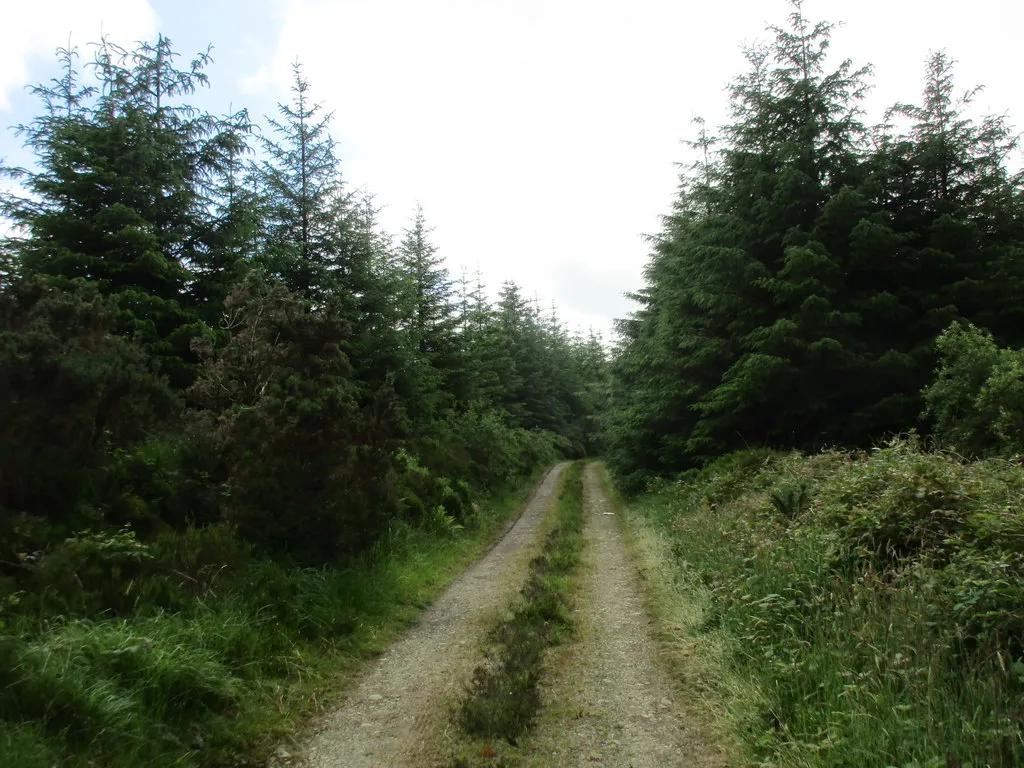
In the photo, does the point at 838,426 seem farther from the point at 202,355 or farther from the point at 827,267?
the point at 202,355

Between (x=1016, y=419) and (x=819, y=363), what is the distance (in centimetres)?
541

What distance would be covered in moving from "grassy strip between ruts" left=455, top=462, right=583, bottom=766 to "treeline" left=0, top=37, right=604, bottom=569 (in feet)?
8.76

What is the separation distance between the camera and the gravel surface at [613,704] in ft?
13.5

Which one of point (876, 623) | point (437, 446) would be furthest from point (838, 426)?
point (876, 623)

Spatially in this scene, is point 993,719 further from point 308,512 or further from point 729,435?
point 729,435

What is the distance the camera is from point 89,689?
3754 mm

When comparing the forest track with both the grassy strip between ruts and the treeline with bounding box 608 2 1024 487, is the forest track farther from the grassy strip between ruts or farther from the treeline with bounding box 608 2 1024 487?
the treeline with bounding box 608 2 1024 487

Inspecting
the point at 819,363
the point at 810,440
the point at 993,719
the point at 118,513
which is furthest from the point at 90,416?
the point at 810,440

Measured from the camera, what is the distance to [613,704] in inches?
195

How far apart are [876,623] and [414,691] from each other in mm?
3885

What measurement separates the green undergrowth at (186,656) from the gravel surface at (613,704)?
6.75ft

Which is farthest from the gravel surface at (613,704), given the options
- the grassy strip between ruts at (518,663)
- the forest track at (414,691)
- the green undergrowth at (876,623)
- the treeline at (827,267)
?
the treeline at (827,267)

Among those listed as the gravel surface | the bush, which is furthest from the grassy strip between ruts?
the bush

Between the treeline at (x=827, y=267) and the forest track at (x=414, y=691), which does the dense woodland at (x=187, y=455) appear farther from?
the treeline at (x=827, y=267)
